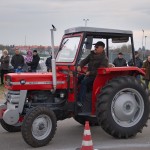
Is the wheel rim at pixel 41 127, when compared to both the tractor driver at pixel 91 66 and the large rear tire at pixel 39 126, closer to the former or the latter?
the large rear tire at pixel 39 126

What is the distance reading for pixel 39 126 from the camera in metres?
7.05

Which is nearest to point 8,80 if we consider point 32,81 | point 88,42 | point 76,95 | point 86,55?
point 32,81

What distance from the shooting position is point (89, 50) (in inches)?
312

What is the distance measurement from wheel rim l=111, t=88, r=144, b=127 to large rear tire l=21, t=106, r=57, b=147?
125 centimetres

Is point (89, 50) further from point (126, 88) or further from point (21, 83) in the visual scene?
point (21, 83)

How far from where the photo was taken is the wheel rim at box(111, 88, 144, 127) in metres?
7.68

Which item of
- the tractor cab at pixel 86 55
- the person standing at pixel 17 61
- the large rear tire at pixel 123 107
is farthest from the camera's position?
the person standing at pixel 17 61

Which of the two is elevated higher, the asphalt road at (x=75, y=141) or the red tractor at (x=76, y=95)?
the red tractor at (x=76, y=95)

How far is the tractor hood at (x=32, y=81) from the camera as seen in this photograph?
24.0ft

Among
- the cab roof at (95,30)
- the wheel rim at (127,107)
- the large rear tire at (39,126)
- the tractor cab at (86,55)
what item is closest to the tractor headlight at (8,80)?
the large rear tire at (39,126)

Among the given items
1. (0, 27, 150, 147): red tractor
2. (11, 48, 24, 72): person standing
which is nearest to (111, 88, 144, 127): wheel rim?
(0, 27, 150, 147): red tractor

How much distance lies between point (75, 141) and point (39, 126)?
873 millimetres

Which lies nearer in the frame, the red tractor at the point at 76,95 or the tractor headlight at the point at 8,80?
the red tractor at the point at 76,95

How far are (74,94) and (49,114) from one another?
29.7 inches
